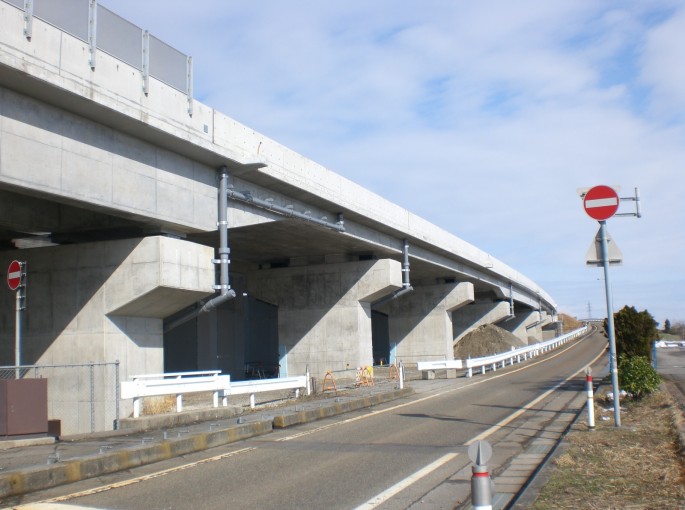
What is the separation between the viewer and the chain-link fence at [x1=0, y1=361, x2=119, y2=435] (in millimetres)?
16312

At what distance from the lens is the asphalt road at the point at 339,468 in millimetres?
7957

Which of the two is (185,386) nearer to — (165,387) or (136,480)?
(165,387)

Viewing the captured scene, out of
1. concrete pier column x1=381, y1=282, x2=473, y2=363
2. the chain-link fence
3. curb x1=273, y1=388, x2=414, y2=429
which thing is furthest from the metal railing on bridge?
concrete pier column x1=381, y1=282, x2=473, y2=363

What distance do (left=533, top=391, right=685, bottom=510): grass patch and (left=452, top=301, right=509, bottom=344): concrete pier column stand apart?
5351cm

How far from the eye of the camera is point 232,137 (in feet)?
65.9

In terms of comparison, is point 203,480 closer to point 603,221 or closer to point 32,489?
point 32,489

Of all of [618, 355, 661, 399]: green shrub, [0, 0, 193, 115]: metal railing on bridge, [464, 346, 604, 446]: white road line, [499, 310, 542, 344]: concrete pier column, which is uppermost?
[0, 0, 193, 115]: metal railing on bridge

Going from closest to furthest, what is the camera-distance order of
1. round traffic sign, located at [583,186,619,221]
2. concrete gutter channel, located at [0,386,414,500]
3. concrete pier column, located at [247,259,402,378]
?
1. concrete gutter channel, located at [0,386,414,500]
2. round traffic sign, located at [583,186,619,221]
3. concrete pier column, located at [247,259,402,378]

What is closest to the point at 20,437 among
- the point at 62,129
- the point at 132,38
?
the point at 62,129

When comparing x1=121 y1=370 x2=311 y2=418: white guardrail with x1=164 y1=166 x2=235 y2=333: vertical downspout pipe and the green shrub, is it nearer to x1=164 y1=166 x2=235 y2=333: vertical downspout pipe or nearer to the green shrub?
x1=164 y1=166 x2=235 y2=333: vertical downspout pipe

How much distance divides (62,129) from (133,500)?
9119mm

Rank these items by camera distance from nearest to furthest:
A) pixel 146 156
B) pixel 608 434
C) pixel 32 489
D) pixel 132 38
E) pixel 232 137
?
pixel 32 489 → pixel 608 434 → pixel 132 38 → pixel 146 156 → pixel 232 137

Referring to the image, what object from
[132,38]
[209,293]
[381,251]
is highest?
[132,38]

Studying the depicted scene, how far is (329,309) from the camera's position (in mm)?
35188
